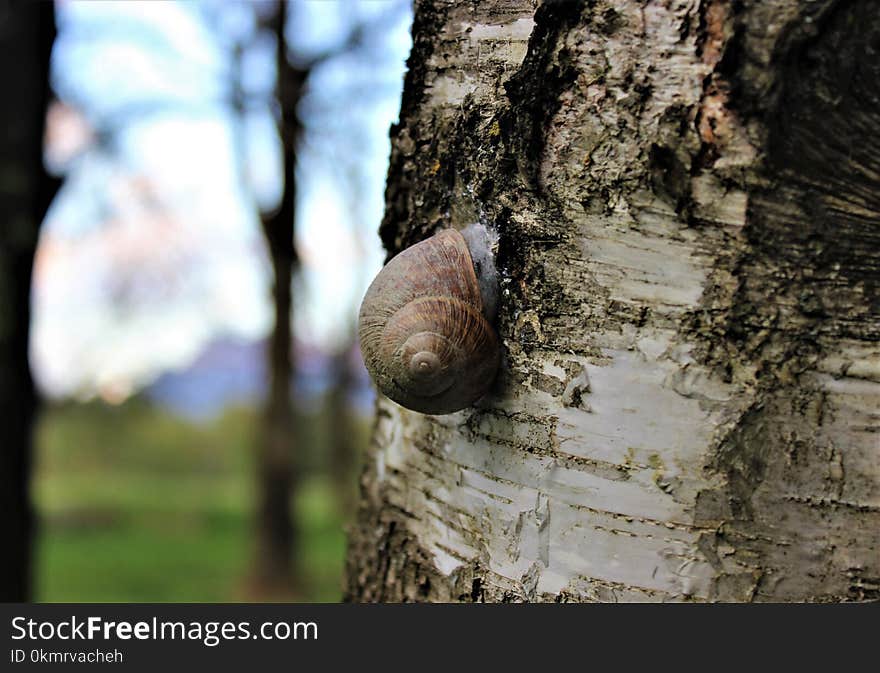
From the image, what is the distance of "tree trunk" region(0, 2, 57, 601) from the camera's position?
4.31 meters

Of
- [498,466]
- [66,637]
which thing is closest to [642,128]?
[498,466]

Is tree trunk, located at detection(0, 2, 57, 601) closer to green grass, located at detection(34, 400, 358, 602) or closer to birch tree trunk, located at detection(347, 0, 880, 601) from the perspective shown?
green grass, located at detection(34, 400, 358, 602)

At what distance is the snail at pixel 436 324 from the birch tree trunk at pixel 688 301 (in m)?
0.04

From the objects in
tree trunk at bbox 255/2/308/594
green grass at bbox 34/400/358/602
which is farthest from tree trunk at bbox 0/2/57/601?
green grass at bbox 34/400/358/602

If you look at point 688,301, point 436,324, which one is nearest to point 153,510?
point 436,324

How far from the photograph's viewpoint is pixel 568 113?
1061 millimetres

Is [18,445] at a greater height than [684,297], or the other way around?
[684,297]

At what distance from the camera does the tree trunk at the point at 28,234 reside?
431cm

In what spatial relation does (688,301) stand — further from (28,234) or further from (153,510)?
(153,510)

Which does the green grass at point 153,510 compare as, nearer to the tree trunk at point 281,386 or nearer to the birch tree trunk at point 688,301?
the tree trunk at point 281,386

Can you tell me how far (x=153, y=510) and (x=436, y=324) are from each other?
35.0ft

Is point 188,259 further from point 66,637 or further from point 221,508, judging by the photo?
point 66,637

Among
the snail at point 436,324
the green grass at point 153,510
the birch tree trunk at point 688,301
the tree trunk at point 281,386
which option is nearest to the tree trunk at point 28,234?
the tree trunk at point 281,386

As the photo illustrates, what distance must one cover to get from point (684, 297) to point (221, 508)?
36.6ft
